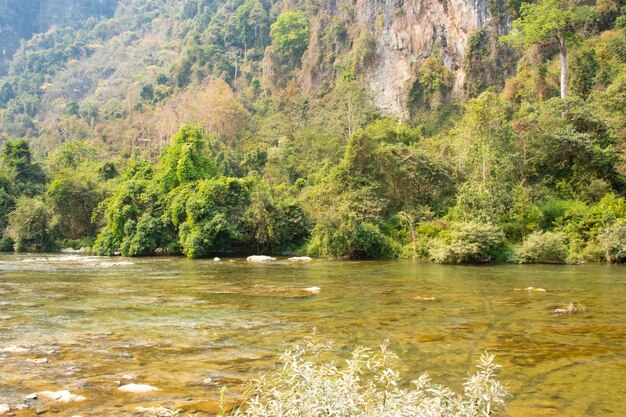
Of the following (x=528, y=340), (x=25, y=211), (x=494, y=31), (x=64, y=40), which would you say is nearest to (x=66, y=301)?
(x=528, y=340)

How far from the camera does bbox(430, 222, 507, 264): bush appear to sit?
26.3 meters

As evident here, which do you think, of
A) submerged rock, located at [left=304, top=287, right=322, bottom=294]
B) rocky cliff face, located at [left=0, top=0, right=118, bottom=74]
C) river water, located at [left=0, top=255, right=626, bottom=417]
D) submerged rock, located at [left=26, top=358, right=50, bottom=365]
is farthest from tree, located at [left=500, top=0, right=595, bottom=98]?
rocky cliff face, located at [left=0, top=0, right=118, bottom=74]

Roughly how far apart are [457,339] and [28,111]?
5064 inches

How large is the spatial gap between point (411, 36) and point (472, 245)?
43064 mm

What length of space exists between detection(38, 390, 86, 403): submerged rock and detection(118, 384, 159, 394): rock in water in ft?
1.71

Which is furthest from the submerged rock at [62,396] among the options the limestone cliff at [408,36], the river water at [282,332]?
the limestone cliff at [408,36]

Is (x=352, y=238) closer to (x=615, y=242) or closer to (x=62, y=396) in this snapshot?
(x=615, y=242)

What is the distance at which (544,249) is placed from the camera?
1020 inches

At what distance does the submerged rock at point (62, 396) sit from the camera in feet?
21.1

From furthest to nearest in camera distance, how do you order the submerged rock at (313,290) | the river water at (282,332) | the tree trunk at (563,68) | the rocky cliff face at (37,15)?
the rocky cliff face at (37,15) → the tree trunk at (563,68) → the submerged rock at (313,290) → the river water at (282,332)

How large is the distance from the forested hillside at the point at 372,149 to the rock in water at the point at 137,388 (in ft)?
71.7

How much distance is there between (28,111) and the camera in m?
116

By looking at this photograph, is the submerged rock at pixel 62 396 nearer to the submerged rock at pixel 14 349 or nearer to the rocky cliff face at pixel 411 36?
the submerged rock at pixel 14 349

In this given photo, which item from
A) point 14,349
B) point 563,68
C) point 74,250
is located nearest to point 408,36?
point 563,68
